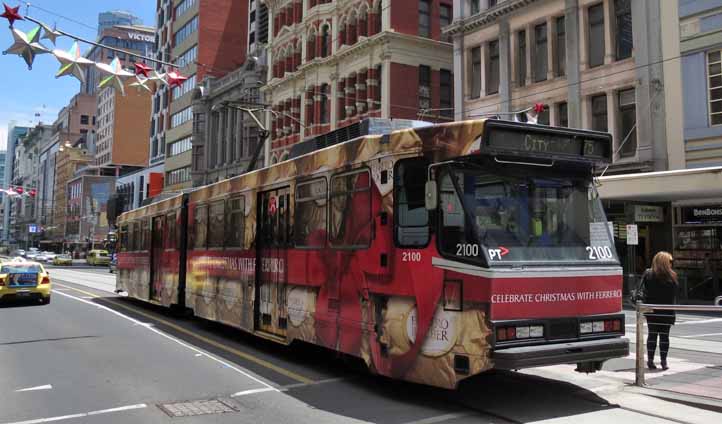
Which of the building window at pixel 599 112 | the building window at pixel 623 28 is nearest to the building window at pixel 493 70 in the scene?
the building window at pixel 599 112

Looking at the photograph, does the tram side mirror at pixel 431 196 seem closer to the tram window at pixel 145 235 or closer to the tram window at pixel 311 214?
the tram window at pixel 311 214

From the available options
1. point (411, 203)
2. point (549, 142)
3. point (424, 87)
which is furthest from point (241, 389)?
point (424, 87)

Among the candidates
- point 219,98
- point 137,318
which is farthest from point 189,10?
point 137,318

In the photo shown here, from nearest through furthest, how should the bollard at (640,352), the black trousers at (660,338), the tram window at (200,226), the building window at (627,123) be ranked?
the bollard at (640,352), the black trousers at (660,338), the tram window at (200,226), the building window at (627,123)

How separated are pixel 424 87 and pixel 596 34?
12978 millimetres

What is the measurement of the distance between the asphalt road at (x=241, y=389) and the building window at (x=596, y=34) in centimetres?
1962

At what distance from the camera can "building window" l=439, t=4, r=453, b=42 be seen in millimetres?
38969

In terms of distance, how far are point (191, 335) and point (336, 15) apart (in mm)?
31732

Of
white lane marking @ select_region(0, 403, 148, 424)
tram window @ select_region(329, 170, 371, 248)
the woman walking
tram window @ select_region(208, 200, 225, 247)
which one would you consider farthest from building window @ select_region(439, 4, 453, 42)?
white lane marking @ select_region(0, 403, 148, 424)

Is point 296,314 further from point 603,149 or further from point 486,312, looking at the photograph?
point 603,149

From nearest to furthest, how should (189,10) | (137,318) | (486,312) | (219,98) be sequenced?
(486,312) → (137,318) → (219,98) → (189,10)

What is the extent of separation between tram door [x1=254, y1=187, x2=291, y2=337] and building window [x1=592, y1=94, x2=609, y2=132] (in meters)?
19.6

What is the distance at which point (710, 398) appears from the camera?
705cm

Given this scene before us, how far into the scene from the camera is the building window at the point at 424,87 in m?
37.5
